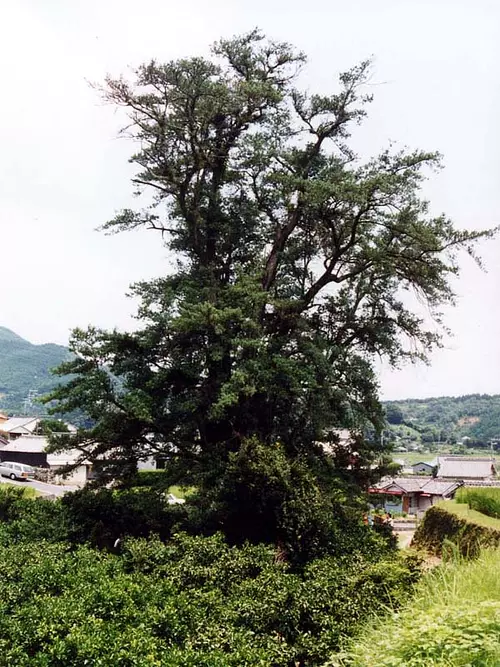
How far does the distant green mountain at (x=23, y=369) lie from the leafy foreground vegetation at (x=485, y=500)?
9815cm

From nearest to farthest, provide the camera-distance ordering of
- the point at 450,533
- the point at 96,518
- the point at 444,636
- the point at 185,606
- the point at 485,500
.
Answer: the point at 444,636 < the point at 185,606 < the point at 96,518 < the point at 450,533 < the point at 485,500

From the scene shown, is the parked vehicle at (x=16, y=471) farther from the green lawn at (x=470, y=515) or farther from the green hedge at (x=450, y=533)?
the green lawn at (x=470, y=515)

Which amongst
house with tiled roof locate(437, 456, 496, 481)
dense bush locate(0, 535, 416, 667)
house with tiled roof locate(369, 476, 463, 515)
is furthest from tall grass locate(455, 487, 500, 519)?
house with tiled roof locate(437, 456, 496, 481)

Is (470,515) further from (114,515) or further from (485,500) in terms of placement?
(114,515)

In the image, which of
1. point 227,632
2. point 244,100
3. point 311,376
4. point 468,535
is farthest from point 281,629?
point 244,100

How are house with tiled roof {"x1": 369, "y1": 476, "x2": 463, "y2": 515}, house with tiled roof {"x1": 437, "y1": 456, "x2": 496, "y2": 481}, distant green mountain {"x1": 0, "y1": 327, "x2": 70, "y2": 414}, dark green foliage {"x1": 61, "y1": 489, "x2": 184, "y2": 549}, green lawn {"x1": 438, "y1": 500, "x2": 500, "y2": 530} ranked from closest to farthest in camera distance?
dark green foliage {"x1": 61, "y1": 489, "x2": 184, "y2": 549} < green lawn {"x1": 438, "y1": 500, "x2": 500, "y2": 530} < house with tiled roof {"x1": 369, "y1": 476, "x2": 463, "y2": 515} < house with tiled roof {"x1": 437, "y1": 456, "x2": 496, "y2": 481} < distant green mountain {"x1": 0, "y1": 327, "x2": 70, "y2": 414}

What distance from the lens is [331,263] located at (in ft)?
37.3

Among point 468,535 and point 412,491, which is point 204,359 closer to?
point 468,535

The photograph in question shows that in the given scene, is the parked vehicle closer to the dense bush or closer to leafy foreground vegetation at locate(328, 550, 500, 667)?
the dense bush

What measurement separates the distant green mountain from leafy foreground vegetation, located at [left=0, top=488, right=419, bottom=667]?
103 m

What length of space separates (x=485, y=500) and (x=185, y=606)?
29.8ft

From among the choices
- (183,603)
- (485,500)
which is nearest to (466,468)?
(485,500)

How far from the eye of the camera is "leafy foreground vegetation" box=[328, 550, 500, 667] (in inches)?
144

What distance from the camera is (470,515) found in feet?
40.4
